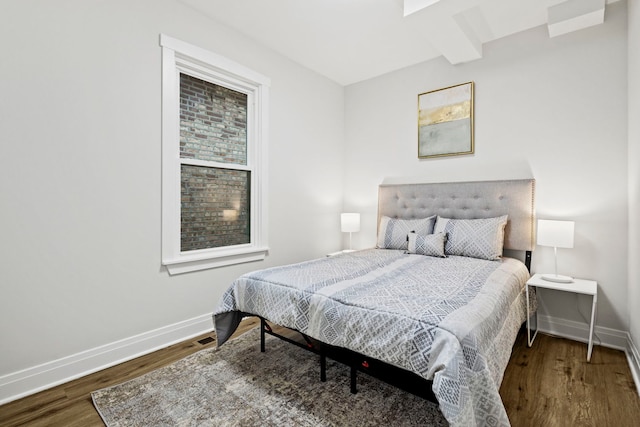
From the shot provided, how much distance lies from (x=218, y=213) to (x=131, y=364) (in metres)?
1.36

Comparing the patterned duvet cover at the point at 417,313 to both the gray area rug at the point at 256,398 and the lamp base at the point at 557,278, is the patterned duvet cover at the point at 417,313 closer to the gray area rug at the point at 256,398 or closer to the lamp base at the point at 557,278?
the lamp base at the point at 557,278

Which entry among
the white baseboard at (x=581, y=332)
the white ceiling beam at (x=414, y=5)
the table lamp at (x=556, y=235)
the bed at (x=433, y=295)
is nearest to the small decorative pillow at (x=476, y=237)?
the bed at (x=433, y=295)

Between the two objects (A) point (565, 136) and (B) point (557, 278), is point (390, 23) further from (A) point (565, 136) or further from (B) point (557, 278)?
(B) point (557, 278)

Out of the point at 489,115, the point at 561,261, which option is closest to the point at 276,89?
the point at 489,115

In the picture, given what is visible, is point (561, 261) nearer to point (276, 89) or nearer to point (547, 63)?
point (547, 63)

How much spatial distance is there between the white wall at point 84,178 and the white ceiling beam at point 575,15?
2765 mm

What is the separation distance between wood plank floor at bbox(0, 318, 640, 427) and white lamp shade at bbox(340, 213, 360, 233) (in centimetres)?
201

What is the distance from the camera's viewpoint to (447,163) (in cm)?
341

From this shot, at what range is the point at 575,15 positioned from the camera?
2.41 metres

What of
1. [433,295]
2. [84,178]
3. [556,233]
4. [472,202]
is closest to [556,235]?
[556,233]

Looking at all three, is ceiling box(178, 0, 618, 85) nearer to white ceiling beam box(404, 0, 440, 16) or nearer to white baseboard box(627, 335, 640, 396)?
white ceiling beam box(404, 0, 440, 16)

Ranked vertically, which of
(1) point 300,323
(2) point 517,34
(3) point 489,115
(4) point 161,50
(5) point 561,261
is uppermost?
(2) point 517,34

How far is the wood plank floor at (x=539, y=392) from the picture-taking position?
162cm

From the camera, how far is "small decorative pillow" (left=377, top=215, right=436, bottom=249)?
10.4 feet
